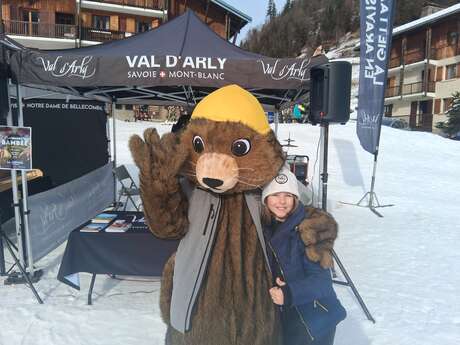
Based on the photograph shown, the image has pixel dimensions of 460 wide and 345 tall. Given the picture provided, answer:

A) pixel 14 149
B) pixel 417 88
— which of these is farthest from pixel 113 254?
pixel 417 88

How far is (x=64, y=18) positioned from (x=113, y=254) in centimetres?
2571

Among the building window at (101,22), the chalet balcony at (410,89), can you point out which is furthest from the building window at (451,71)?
the building window at (101,22)

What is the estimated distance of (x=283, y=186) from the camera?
1.53 metres

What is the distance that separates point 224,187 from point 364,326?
8.19 feet

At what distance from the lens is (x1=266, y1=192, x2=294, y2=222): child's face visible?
156cm

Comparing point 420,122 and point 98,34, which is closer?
point 98,34

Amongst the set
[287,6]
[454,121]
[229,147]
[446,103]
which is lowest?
[229,147]

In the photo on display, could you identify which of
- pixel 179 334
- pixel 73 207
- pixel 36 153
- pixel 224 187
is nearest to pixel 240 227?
pixel 224 187

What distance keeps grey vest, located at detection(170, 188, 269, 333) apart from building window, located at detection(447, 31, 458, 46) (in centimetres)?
3481

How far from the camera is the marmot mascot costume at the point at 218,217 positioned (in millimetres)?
1464

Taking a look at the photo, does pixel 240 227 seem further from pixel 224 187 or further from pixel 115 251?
pixel 115 251

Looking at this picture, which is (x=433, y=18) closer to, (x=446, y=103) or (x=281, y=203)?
(x=446, y=103)

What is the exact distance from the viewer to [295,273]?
155cm

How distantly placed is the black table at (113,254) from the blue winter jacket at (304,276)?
1.92 metres
